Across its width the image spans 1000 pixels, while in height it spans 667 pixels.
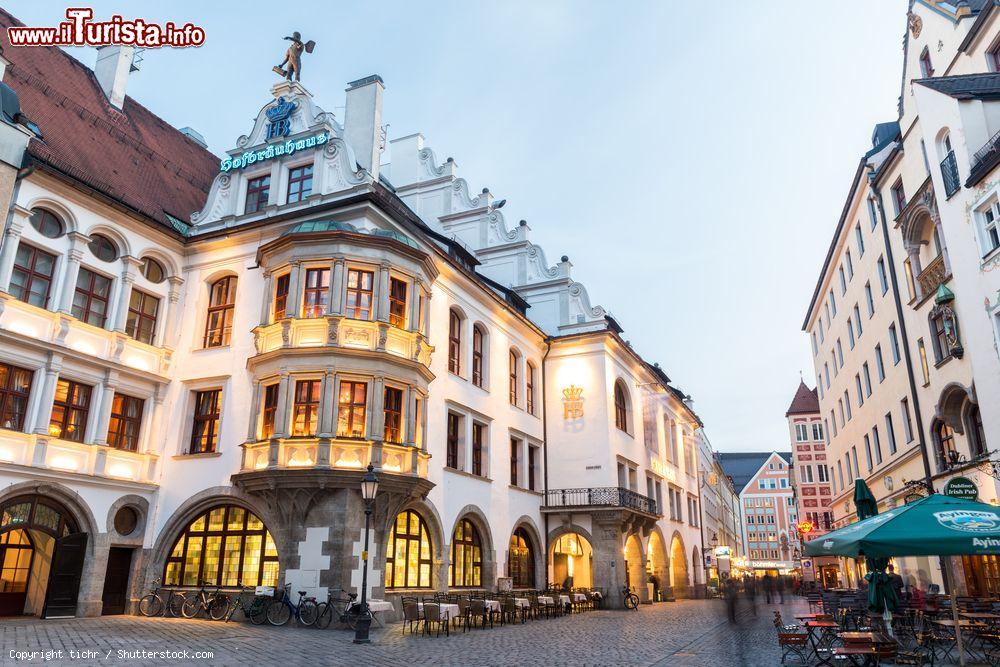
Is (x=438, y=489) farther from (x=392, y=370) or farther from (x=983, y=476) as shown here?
(x=983, y=476)

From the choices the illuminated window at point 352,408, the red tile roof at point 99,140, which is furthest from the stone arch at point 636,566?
the red tile roof at point 99,140

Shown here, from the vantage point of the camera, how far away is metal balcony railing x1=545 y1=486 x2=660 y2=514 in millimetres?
31870

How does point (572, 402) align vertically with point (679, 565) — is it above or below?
above

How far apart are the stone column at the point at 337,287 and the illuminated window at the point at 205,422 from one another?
5227 mm

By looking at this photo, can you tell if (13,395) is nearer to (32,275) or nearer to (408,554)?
(32,275)

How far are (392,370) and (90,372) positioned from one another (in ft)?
28.7

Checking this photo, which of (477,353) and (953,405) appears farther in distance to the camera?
(477,353)

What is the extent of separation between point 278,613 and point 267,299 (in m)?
9.30

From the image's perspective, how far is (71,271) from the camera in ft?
71.2

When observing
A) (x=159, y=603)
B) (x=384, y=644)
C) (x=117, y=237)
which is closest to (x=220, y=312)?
(x=117, y=237)

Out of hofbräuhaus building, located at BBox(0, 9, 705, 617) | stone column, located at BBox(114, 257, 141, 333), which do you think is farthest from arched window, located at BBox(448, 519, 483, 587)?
stone column, located at BBox(114, 257, 141, 333)

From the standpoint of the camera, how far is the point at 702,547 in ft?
170

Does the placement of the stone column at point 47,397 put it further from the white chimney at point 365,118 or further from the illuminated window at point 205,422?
the white chimney at point 365,118

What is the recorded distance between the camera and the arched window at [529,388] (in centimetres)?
3294
